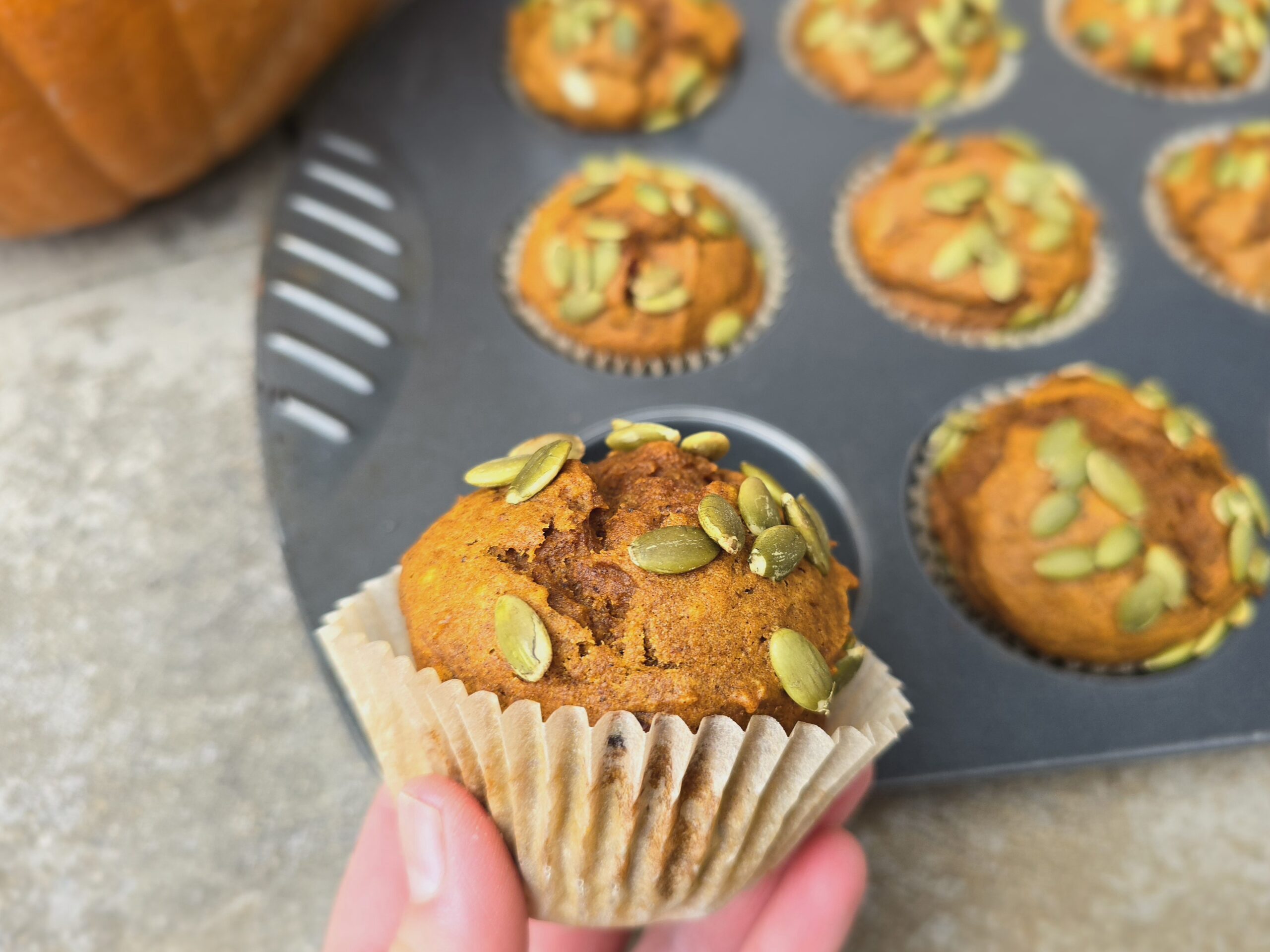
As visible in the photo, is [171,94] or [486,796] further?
[171,94]

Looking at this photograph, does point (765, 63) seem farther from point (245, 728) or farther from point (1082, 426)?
point (245, 728)

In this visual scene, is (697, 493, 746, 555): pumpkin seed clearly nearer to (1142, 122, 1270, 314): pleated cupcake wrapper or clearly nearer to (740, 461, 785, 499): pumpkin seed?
(740, 461, 785, 499): pumpkin seed

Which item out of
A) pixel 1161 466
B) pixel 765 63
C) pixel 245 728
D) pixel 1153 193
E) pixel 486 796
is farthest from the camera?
pixel 765 63

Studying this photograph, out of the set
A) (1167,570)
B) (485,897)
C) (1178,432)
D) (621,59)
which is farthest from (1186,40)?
(485,897)

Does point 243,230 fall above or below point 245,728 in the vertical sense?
above

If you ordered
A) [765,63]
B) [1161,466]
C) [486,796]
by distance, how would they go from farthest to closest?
1. [765,63]
2. [1161,466]
3. [486,796]

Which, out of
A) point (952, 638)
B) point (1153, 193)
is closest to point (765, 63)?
point (1153, 193)

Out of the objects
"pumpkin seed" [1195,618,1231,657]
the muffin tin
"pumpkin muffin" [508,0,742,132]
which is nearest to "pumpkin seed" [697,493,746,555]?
the muffin tin
